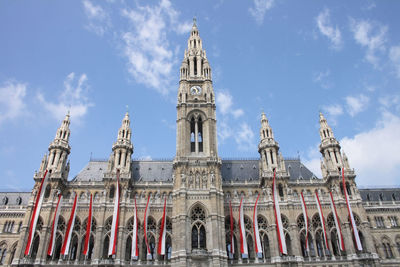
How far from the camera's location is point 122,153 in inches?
2098

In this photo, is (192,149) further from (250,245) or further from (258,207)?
(250,245)

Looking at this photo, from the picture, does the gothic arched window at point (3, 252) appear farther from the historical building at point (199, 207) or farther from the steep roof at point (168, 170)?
the steep roof at point (168, 170)

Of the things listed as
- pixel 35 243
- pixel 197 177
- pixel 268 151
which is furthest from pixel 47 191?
pixel 268 151

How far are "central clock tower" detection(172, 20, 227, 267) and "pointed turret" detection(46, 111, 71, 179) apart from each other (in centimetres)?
1881

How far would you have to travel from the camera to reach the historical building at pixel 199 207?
143 ft

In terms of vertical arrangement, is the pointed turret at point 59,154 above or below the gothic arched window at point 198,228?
above

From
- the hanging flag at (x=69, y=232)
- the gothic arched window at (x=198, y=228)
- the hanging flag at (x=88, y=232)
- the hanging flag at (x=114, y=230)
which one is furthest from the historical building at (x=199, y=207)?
the hanging flag at (x=69, y=232)

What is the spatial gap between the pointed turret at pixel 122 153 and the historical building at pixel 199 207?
17cm

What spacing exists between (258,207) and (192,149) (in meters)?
13.6

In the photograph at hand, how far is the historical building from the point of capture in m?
43.5

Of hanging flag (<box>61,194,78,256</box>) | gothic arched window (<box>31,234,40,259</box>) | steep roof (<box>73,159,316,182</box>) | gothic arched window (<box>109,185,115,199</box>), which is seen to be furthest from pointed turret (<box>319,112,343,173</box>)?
gothic arched window (<box>31,234,40,259</box>)

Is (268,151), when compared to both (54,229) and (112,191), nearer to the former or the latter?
(112,191)

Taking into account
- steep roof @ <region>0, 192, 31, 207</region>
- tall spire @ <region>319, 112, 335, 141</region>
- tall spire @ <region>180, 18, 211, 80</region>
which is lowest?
steep roof @ <region>0, 192, 31, 207</region>

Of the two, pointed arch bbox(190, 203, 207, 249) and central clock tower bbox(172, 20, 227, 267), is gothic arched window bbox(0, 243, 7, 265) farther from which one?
pointed arch bbox(190, 203, 207, 249)
